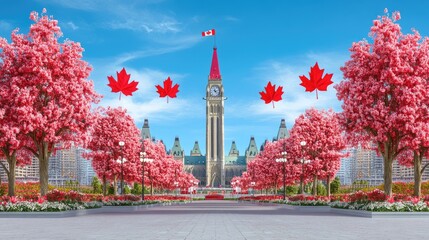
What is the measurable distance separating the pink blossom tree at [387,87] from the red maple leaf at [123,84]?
13619mm

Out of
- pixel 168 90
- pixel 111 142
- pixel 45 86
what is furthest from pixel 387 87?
pixel 111 142

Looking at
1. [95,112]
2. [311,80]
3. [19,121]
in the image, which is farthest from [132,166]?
[311,80]

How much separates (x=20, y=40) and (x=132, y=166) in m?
29.4

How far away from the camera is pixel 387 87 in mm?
32844

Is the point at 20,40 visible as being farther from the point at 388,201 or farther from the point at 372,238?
the point at 372,238

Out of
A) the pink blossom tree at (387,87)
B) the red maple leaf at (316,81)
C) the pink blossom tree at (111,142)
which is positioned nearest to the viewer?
the red maple leaf at (316,81)

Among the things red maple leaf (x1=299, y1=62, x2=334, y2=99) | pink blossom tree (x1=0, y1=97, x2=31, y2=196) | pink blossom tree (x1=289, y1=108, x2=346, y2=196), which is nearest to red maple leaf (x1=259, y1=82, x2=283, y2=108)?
red maple leaf (x1=299, y1=62, x2=334, y2=99)

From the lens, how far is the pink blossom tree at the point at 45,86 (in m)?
33.5

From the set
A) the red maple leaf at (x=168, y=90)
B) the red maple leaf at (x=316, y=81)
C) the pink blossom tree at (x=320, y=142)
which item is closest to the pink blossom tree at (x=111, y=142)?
the pink blossom tree at (x=320, y=142)

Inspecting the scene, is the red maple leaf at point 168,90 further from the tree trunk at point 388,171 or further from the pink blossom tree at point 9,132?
the tree trunk at point 388,171

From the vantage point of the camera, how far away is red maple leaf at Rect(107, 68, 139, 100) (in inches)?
1126

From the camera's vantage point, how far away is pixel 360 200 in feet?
109

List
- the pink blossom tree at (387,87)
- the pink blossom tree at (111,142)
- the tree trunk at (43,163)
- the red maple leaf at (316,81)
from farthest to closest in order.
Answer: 1. the pink blossom tree at (111,142)
2. the tree trunk at (43,163)
3. the pink blossom tree at (387,87)
4. the red maple leaf at (316,81)

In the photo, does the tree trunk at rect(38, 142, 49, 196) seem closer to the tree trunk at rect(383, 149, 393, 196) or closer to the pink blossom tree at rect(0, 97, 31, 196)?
the pink blossom tree at rect(0, 97, 31, 196)
